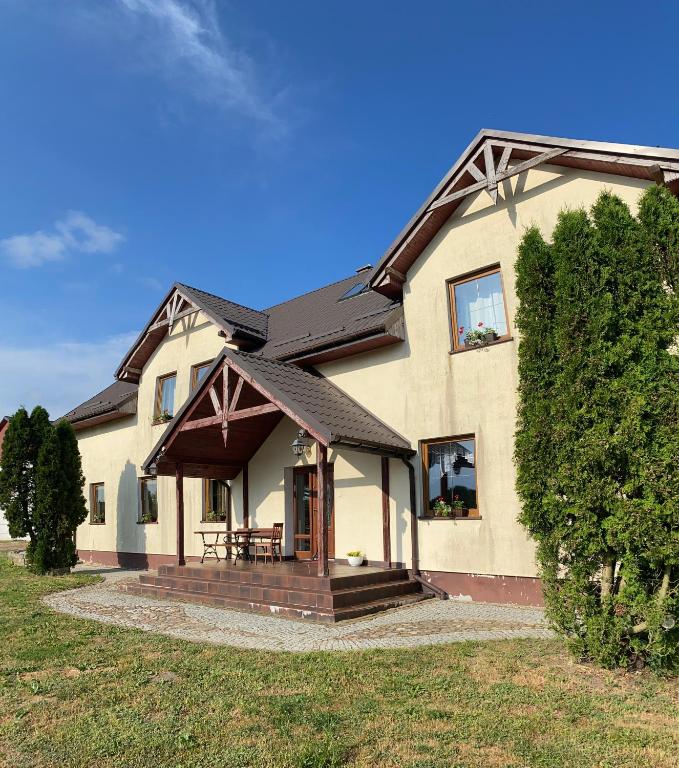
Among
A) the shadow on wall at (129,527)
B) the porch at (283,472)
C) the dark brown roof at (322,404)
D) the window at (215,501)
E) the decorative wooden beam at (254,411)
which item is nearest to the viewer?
the porch at (283,472)

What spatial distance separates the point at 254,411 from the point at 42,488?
836 cm

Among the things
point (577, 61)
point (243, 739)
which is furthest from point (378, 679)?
point (577, 61)

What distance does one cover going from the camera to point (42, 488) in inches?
635

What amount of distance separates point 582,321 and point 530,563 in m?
5.13

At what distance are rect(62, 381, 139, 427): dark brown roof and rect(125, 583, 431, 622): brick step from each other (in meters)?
7.91

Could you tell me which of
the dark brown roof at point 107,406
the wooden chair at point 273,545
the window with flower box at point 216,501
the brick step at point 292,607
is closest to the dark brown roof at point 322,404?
the brick step at point 292,607

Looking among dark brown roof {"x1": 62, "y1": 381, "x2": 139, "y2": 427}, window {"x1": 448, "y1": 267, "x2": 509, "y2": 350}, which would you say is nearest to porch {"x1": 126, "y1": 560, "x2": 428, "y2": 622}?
window {"x1": 448, "y1": 267, "x2": 509, "y2": 350}

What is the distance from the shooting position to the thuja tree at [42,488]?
16062 mm

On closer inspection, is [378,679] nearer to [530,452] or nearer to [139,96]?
[530,452]

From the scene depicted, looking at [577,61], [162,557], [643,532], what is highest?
[577,61]

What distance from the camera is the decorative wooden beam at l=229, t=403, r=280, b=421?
11.1 m

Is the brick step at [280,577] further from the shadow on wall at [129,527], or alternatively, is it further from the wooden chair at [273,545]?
the shadow on wall at [129,527]

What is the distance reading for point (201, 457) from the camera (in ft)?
46.2

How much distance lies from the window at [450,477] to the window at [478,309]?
1914mm
